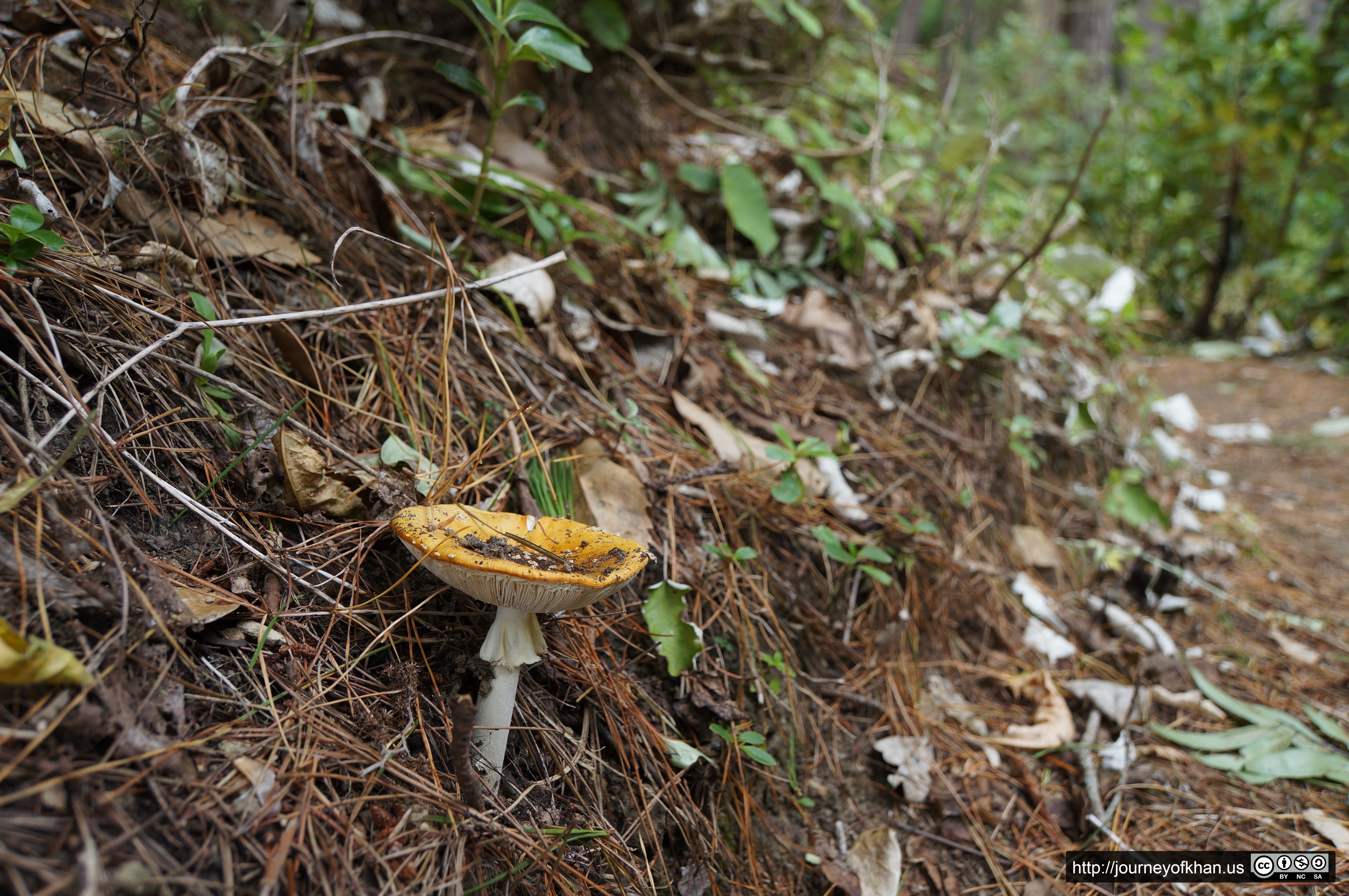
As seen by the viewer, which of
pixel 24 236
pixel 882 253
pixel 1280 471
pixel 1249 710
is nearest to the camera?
pixel 24 236

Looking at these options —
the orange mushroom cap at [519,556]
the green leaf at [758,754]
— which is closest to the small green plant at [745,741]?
the green leaf at [758,754]

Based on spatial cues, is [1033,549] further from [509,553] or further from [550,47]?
[550,47]

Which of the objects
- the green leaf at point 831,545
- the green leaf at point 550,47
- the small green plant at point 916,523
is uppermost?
the green leaf at point 550,47

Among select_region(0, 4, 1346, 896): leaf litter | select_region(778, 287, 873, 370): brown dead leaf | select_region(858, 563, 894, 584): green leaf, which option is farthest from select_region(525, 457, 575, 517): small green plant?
select_region(778, 287, 873, 370): brown dead leaf

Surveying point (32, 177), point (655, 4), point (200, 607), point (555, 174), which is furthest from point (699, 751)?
point (655, 4)

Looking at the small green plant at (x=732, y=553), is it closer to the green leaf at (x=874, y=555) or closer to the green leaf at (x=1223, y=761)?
the green leaf at (x=874, y=555)

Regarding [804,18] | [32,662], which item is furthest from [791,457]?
[804,18]

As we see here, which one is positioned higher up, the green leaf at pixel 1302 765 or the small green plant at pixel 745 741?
the small green plant at pixel 745 741
